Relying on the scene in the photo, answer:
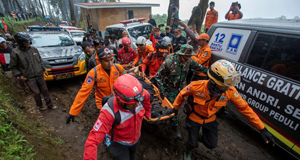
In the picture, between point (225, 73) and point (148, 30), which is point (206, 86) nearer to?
point (225, 73)

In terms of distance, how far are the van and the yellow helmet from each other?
3.55 ft

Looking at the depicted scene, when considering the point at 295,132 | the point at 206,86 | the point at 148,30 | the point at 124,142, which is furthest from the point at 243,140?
the point at 148,30

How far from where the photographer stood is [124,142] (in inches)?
77.5

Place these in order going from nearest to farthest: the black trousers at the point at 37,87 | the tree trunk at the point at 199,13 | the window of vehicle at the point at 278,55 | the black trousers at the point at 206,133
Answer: the window of vehicle at the point at 278,55
the black trousers at the point at 206,133
the black trousers at the point at 37,87
the tree trunk at the point at 199,13

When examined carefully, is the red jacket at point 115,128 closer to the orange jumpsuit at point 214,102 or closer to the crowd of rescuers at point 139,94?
the crowd of rescuers at point 139,94

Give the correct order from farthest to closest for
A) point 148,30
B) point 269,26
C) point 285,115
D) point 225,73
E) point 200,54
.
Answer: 1. point 148,30
2. point 200,54
3. point 269,26
4. point 285,115
5. point 225,73

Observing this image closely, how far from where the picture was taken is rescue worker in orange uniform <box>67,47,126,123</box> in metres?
2.36

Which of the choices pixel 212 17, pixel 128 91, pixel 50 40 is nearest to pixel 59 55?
pixel 50 40

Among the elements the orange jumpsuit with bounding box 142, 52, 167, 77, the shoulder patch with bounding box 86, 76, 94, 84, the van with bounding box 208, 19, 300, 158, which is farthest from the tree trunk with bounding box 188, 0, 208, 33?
the shoulder patch with bounding box 86, 76, 94, 84

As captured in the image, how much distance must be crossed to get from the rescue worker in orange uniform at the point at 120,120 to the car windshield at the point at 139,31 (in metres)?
6.95

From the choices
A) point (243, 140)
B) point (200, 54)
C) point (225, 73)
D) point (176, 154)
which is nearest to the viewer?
point (225, 73)

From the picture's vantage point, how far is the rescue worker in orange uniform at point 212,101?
1905 millimetres

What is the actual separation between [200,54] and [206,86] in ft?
6.62

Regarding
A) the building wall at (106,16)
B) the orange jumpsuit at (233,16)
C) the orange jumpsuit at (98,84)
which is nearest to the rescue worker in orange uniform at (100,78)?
the orange jumpsuit at (98,84)
